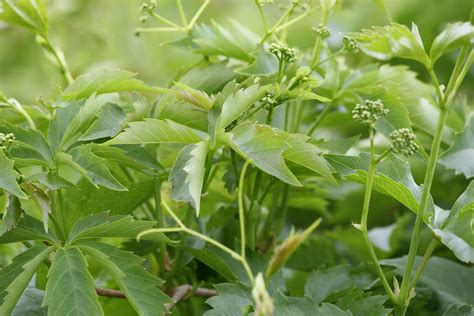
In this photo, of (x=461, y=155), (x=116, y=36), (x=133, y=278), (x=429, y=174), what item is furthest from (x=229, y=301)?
(x=116, y=36)

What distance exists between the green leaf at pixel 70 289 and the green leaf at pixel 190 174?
0.31 feet

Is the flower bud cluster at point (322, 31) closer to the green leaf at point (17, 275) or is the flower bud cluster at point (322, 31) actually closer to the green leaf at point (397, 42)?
the green leaf at point (397, 42)

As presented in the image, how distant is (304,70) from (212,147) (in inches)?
4.2

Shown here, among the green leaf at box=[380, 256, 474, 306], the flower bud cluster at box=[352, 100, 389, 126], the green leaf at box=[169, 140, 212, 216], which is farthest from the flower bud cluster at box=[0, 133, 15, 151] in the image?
the green leaf at box=[380, 256, 474, 306]

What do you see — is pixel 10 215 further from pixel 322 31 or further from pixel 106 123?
pixel 322 31

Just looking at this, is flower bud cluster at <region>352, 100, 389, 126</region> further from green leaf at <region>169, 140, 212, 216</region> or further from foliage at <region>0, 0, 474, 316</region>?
green leaf at <region>169, 140, 212, 216</region>

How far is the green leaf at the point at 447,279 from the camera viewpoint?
700 millimetres

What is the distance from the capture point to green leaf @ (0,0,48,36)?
0.71m

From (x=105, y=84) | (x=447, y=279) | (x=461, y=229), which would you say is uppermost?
(x=105, y=84)

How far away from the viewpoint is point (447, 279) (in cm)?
72

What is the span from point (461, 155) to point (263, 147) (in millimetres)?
266

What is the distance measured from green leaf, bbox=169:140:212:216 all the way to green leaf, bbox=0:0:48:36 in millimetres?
283

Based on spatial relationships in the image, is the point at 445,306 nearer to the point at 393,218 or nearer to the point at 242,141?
the point at 242,141

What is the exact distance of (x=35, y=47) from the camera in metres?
1.91
